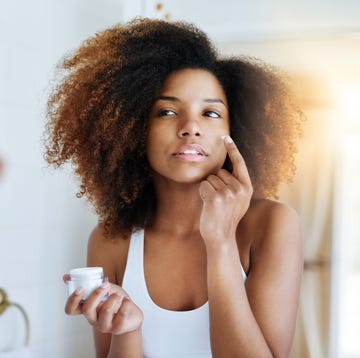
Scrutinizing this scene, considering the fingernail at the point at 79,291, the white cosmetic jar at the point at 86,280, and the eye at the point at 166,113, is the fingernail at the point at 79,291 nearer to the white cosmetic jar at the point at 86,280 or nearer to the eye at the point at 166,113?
the white cosmetic jar at the point at 86,280

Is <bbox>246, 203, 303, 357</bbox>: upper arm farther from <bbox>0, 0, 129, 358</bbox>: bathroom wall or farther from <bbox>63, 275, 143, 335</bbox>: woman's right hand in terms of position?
<bbox>0, 0, 129, 358</bbox>: bathroom wall

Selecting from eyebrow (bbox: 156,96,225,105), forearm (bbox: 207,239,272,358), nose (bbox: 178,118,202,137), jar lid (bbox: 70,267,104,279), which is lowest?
forearm (bbox: 207,239,272,358)

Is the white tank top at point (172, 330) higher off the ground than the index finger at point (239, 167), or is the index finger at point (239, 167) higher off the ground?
the index finger at point (239, 167)

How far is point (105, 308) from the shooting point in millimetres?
677

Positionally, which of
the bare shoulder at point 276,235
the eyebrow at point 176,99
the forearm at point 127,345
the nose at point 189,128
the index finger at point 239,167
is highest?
the eyebrow at point 176,99

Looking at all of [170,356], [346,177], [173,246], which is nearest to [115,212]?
[173,246]

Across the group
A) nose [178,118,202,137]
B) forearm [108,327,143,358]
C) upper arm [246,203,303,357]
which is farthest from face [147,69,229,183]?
forearm [108,327,143,358]

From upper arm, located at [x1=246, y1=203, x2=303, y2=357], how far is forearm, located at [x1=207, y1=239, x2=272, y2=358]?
0.07ft

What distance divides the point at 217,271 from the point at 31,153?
1.49ft

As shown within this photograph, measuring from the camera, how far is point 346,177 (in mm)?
863

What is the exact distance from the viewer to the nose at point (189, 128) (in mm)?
790

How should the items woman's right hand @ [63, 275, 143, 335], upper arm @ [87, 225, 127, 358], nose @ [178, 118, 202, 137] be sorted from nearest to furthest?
woman's right hand @ [63, 275, 143, 335] < nose @ [178, 118, 202, 137] < upper arm @ [87, 225, 127, 358]

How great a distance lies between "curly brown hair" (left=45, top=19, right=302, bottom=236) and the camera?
84cm

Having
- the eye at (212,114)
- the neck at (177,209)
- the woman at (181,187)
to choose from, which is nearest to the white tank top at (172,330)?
the woman at (181,187)
